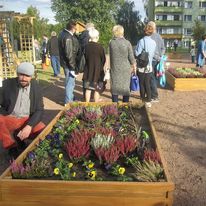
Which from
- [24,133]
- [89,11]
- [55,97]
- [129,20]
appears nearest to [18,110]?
[24,133]

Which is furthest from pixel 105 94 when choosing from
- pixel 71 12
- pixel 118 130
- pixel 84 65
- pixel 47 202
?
pixel 71 12

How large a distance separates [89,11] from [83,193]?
5030 cm

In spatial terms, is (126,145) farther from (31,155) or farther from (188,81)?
(188,81)

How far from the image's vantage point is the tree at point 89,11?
50.7 meters

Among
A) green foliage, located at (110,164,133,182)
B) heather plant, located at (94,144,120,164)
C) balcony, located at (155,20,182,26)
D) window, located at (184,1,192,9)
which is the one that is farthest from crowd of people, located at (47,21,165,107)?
window, located at (184,1,192,9)

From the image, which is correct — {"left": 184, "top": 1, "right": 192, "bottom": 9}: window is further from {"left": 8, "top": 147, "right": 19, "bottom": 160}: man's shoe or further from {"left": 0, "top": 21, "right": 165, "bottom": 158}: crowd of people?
{"left": 8, "top": 147, "right": 19, "bottom": 160}: man's shoe

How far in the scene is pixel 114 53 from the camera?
733cm

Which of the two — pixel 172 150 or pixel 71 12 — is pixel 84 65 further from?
pixel 71 12

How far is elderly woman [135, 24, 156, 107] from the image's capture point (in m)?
7.90

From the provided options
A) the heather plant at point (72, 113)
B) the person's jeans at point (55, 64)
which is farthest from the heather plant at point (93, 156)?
the person's jeans at point (55, 64)

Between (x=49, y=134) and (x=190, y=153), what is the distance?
7.01 feet

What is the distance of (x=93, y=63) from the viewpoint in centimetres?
772

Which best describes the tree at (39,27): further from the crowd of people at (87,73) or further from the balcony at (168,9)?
the balcony at (168,9)

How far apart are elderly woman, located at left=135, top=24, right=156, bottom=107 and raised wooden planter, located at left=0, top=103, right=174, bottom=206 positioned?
4921mm
